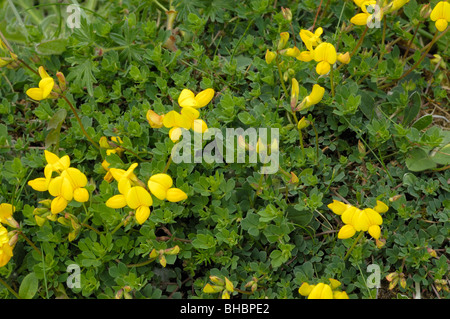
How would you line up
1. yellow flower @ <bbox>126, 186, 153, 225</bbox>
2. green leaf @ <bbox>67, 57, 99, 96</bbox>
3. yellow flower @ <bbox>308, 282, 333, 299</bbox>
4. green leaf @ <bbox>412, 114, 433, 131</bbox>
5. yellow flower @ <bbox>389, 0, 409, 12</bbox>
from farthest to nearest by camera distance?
green leaf @ <bbox>67, 57, 99, 96</bbox>
green leaf @ <bbox>412, 114, 433, 131</bbox>
yellow flower @ <bbox>389, 0, 409, 12</bbox>
yellow flower @ <bbox>126, 186, 153, 225</bbox>
yellow flower @ <bbox>308, 282, 333, 299</bbox>

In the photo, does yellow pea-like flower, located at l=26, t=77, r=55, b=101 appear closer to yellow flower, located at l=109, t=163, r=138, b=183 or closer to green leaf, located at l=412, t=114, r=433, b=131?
yellow flower, located at l=109, t=163, r=138, b=183

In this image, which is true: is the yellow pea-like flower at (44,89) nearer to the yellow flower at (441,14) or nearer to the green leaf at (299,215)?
the green leaf at (299,215)

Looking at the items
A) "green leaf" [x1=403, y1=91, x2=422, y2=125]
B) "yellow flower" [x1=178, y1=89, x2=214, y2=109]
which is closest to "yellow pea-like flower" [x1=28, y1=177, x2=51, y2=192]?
"yellow flower" [x1=178, y1=89, x2=214, y2=109]

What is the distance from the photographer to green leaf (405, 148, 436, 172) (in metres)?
2.52

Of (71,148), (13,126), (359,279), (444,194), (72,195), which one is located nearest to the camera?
(72,195)

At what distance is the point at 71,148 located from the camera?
2.84 meters

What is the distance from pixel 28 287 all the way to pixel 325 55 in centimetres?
179

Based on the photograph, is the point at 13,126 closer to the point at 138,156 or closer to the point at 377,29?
the point at 138,156

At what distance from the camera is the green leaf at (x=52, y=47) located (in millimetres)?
2980

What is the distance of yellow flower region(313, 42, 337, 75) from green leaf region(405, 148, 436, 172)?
654 millimetres

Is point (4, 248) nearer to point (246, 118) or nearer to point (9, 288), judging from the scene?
point (9, 288)

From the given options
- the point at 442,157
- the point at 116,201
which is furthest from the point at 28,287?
the point at 442,157

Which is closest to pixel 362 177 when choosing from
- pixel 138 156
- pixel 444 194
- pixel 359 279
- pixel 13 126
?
pixel 444 194

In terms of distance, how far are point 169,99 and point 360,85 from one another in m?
1.10
